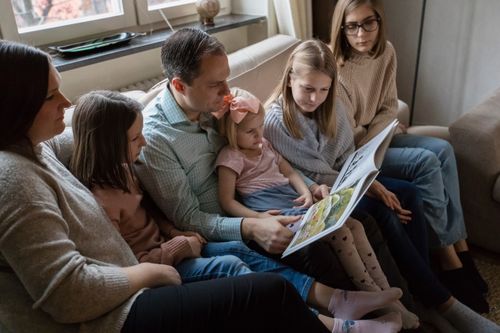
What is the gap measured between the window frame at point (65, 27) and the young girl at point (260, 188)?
Answer: 86cm

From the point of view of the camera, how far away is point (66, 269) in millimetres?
981

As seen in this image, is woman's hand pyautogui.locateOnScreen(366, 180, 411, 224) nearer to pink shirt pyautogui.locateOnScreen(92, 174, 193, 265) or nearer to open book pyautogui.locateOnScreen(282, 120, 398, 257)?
open book pyautogui.locateOnScreen(282, 120, 398, 257)

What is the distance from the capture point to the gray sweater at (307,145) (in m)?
1.71

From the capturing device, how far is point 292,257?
1421 millimetres

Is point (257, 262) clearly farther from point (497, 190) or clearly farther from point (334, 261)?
point (497, 190)

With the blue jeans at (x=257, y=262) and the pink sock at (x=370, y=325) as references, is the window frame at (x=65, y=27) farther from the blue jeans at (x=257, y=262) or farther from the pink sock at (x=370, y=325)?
the pink sock at (x=370, y=325)

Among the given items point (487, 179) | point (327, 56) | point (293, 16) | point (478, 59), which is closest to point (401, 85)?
point (478, 59)

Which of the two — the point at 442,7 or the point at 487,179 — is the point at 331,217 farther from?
the point at 442,7

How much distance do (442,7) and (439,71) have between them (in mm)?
377

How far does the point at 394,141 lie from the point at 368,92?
0.24 meters

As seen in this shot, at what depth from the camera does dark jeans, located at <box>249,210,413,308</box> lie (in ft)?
4.62

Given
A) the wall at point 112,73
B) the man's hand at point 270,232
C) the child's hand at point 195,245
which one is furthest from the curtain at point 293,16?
the child's hand at point 195,245

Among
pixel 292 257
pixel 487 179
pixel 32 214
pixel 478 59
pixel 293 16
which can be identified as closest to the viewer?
pixel 32 214

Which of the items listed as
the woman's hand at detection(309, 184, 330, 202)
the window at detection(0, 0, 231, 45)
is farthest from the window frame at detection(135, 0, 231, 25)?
the woman's hand at detection(309, 184, 330, 202)
